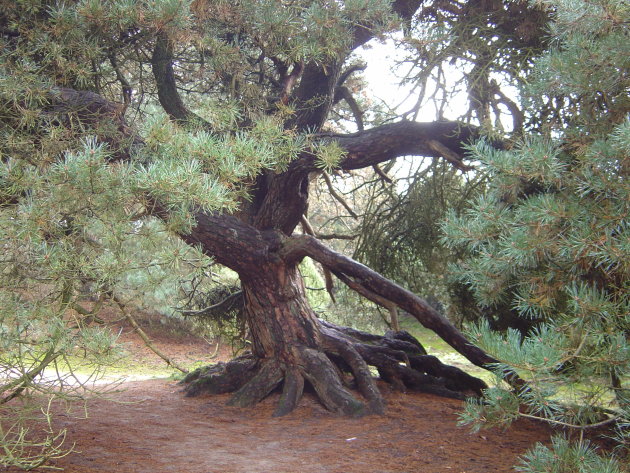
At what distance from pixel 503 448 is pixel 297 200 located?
9.03 ft

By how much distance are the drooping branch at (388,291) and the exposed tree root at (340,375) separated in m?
0.42

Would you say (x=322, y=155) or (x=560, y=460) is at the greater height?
(x=322, y=155)

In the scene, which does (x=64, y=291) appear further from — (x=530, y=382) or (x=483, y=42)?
(x=483, y=42)

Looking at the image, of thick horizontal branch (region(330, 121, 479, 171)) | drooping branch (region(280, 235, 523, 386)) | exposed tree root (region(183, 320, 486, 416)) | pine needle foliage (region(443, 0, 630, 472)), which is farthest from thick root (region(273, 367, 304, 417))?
pine needle foliage (region(443, 0, 630, 472))

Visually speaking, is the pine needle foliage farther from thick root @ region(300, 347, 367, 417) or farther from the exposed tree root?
the exposed tree root

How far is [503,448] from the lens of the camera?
13.4 feet

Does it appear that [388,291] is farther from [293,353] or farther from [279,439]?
[279,439]

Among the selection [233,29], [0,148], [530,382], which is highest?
[233,29]

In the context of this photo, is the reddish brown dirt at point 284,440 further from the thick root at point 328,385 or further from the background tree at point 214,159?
the background tree at point 214,159

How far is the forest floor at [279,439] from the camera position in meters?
3.62

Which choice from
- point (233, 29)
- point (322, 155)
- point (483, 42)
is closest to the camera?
point (322, 155)

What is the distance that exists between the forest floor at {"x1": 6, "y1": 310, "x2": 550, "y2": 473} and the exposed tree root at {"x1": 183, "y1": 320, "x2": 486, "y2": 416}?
4.7 inches

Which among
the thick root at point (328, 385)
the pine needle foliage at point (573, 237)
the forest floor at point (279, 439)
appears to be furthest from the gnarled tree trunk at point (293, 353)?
the pine needle foliage at point (573, 237)

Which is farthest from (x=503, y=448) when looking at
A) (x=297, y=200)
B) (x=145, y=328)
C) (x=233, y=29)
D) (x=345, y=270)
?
(x=145, y=328)
